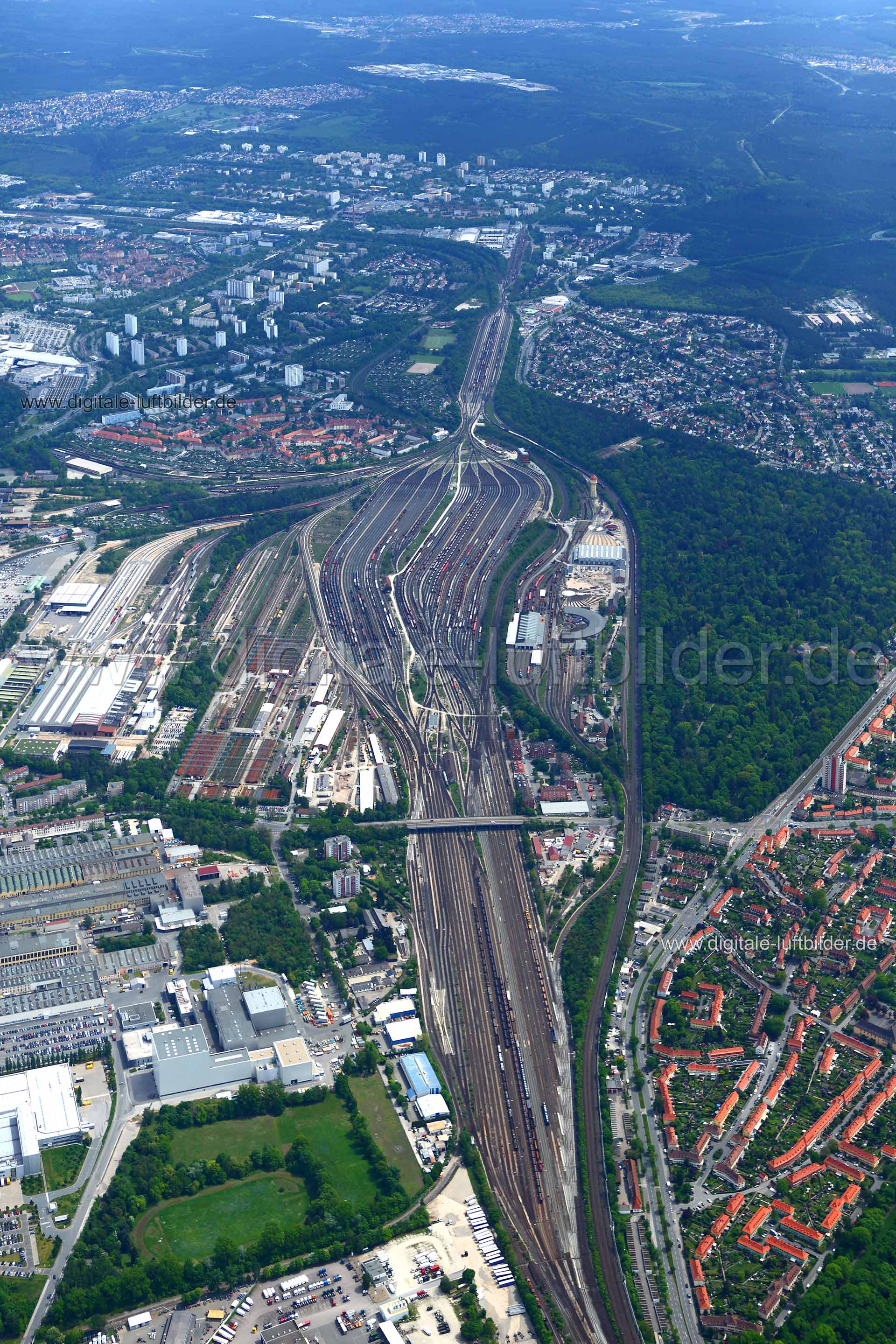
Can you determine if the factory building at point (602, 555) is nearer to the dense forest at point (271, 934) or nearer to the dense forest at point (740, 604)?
the dense forest at point (740, 604)

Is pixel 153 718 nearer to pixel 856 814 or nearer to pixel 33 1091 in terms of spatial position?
pixel 33 1091

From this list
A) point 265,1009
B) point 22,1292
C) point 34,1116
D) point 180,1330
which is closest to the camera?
point 180,1330

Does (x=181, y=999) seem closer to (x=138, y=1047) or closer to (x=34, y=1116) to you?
(x=138, y=1047)

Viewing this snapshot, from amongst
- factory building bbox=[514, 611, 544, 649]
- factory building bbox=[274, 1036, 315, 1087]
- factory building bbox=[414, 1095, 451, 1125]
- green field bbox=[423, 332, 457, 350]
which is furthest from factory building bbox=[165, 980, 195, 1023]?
green field bbox=[423, 332, 457, 350]

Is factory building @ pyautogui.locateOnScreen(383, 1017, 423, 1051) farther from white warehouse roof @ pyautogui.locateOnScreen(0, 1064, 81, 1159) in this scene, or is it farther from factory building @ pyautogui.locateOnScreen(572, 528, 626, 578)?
factory building @ pyautogui.locateOnScreen(572, 528, 626, 578)

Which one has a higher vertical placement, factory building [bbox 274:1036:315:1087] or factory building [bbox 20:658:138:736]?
→ factory building [bbox 20:658:138:736]

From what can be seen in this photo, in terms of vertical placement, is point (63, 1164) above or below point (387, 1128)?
above

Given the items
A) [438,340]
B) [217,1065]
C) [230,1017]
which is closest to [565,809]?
[230,1017]
